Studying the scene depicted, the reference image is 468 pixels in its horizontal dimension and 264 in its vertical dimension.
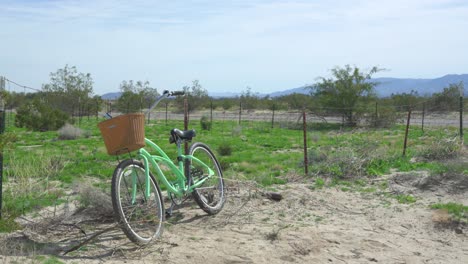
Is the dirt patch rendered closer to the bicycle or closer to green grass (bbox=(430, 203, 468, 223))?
green grass (bbox=(430, 203, 468, 223))

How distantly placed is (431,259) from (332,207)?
80.6 inches

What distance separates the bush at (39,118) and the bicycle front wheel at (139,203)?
20.1 meters

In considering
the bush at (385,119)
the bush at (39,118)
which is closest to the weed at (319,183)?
the bush at (385,119)

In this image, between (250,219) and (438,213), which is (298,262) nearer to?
(250,219)

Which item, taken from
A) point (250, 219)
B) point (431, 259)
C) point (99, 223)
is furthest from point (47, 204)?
point (431, 259)

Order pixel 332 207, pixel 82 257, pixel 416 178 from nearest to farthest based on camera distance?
pixel 82 257
pixel 332 207
pixel 416 178

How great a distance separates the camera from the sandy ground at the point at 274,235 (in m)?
4.93

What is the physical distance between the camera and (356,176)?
928 centimetres

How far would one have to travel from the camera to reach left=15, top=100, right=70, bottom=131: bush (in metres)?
23.9

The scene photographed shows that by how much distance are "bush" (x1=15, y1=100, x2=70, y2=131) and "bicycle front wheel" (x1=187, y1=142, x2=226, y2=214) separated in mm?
19034

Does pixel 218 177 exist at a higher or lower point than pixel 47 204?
higher

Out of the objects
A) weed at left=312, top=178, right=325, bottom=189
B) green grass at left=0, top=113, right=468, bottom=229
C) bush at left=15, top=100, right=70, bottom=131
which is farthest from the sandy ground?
bush at left=15, top=100, right=70, bottom=131

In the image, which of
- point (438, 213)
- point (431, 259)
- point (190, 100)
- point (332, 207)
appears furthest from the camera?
point (190, 100)

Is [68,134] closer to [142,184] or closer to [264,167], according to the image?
[264,167]
